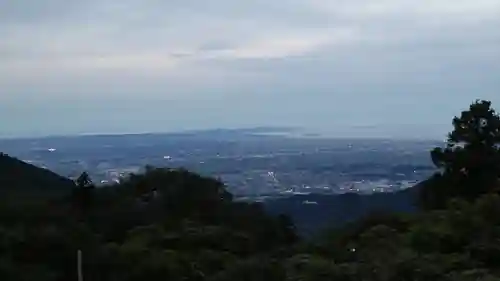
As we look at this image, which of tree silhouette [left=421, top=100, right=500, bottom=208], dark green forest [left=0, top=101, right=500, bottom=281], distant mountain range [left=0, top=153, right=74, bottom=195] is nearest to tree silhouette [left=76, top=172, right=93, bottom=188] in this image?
dark green forest [left=0, top=101, right=500, bottom=281]

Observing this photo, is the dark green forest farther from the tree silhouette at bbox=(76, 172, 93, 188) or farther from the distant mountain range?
the distant mountain range

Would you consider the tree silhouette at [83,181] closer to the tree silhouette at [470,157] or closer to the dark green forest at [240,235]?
the dark green forest at [240,235]

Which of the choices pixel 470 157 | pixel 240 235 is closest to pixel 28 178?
pixel 240 235

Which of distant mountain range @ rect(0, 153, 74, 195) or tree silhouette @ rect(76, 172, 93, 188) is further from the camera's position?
distant mountain range @ rect(0, 153, 74, 195)

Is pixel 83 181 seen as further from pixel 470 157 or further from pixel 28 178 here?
pixel 470 157

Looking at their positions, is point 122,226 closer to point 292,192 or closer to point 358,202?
point 358,202

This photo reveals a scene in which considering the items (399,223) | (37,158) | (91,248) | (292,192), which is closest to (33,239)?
(91,248)
